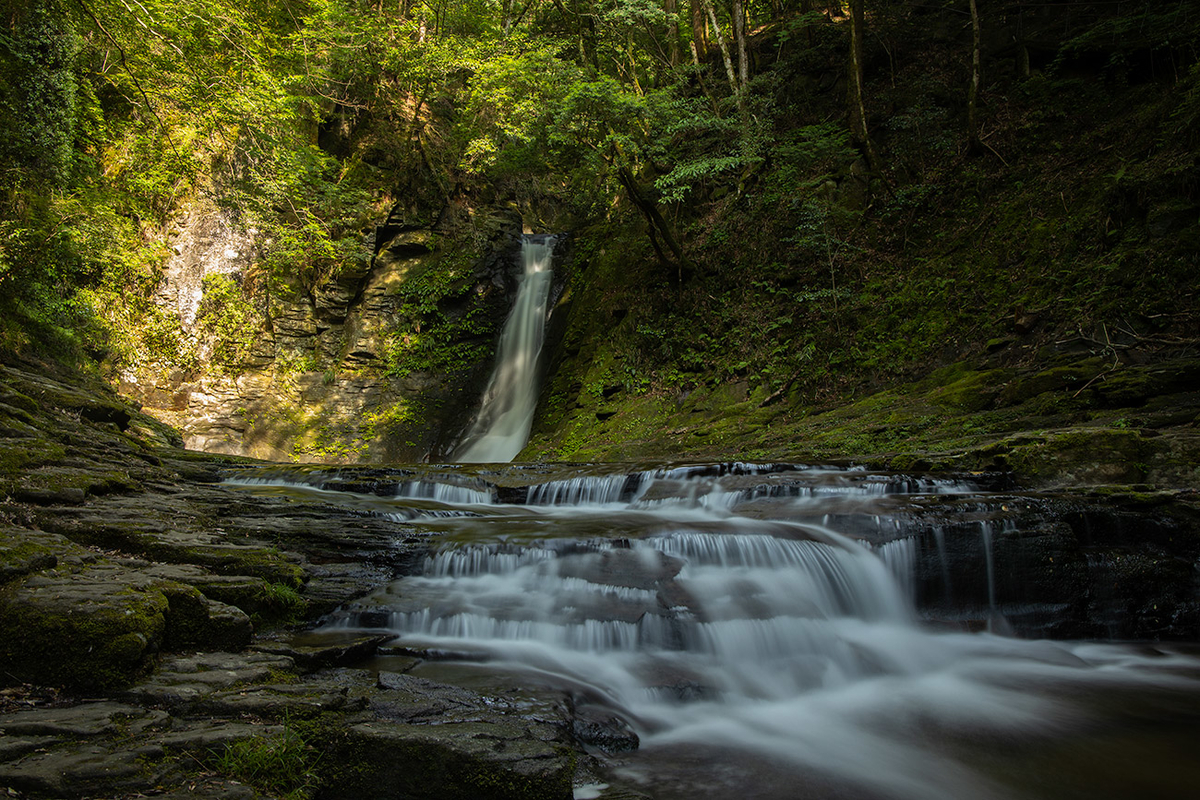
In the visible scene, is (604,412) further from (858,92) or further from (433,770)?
(433,770)

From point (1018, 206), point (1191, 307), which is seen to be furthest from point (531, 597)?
point (1018, 206)

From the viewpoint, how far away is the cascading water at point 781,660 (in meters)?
3.20

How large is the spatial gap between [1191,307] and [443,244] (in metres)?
17.9

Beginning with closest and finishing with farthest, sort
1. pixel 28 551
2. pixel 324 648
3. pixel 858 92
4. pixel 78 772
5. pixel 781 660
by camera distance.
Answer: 1. pixel 78 772
2. pixel 28 551
3. pixel 324 648
4. pixel 781 660
5. pixel 858 92

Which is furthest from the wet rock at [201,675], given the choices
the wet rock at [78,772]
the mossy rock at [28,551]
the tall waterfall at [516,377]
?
the tall waterfall at [516,377]

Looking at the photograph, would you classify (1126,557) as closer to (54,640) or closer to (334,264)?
(54,640)

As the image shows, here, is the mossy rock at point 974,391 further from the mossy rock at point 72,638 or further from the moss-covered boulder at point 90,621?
the mossy rock at point 72,638

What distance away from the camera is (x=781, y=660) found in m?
4.45

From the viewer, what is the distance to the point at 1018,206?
10.9 m

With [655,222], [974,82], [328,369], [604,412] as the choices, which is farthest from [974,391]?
[328,369]

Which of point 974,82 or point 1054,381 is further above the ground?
point 974,82

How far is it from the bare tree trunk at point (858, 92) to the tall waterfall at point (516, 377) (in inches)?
375

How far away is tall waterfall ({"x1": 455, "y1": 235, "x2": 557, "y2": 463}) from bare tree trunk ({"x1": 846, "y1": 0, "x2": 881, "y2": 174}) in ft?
31.2

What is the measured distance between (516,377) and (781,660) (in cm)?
1387
